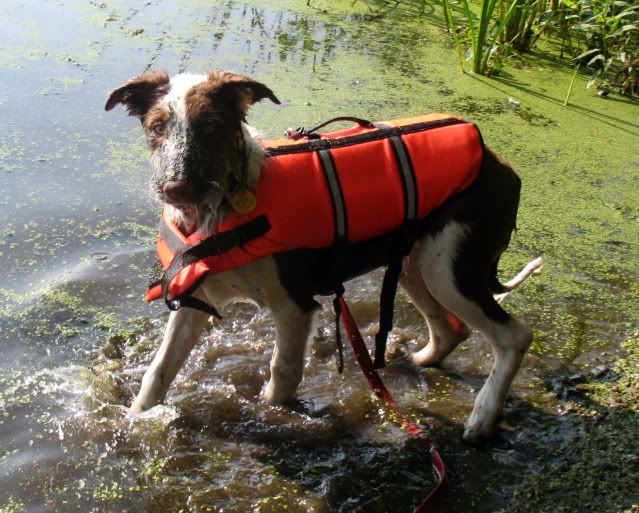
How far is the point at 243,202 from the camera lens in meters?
2.90

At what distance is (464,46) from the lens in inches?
298

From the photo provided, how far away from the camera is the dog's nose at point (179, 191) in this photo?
2.60 metres

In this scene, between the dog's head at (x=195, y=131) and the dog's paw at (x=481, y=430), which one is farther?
the dog's paw at (x=481, y=430)

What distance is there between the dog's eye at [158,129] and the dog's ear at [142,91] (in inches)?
5.8

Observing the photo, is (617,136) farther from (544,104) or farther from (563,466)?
(563,466)

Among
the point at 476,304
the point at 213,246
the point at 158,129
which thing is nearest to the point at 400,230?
the point at 476,304

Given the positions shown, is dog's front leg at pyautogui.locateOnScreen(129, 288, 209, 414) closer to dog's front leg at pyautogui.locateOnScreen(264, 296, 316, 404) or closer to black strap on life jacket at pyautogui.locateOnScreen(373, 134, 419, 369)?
dog's front leg at pyautogui.locateOnScreen(264, 296, 316, 404)

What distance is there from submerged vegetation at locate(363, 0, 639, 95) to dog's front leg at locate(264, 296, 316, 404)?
4098mm

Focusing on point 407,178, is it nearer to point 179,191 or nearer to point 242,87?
point 242,87

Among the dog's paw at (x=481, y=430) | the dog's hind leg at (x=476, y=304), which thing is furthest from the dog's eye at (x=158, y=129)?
the dog's paw at (x=481, y=430)

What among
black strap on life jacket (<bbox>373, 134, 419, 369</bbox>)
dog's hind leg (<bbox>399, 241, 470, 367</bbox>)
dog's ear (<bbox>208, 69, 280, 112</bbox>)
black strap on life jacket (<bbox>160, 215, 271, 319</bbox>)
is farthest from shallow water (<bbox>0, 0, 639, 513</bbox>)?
dog's ear (<bbox>208, 69, 280, 112</bbox>)

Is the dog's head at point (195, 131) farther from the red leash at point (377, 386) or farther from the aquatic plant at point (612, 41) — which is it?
the aquatic plant at point (612, 41)

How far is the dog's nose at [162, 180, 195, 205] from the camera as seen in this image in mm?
2602

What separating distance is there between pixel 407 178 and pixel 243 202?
66cm
